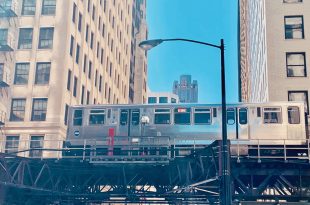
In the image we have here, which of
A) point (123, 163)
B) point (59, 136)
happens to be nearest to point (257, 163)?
point (123, 163)

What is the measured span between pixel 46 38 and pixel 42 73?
410cm

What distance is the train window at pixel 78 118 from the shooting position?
117 feet

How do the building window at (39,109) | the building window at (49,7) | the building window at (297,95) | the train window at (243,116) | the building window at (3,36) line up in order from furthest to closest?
the building window at (49,7) → the building window at (3,36) → the building window at (39,109) → the building window at (297,95) → the train window at (243,116)

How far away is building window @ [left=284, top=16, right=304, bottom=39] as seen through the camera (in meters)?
47.1

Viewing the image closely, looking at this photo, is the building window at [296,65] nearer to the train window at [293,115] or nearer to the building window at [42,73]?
the train window at [293,115]

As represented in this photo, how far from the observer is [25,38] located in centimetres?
5344

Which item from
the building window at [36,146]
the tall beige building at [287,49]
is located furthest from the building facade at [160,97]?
the tall beige building at [287,49]

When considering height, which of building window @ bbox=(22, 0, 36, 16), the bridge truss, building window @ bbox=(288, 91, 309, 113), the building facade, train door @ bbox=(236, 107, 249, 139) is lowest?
the bridge truss

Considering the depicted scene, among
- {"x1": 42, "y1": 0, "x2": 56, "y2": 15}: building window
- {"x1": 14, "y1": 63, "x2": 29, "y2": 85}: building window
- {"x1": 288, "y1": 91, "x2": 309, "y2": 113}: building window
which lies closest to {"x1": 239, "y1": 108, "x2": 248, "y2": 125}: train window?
{"x1": 288, "y1": 91, "x2": 309, "y2": 113}: building window

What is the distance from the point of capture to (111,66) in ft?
251

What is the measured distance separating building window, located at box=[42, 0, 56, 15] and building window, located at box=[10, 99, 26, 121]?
1043 centimetres

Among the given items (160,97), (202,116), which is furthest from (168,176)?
(160,97)

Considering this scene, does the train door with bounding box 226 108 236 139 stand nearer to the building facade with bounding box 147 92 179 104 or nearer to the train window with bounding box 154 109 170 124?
the train window with bounding box 154 109 170 124

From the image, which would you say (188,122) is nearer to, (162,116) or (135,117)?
(162,116)
